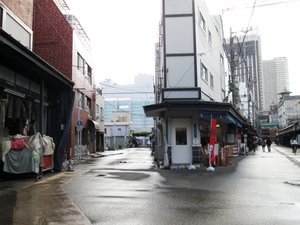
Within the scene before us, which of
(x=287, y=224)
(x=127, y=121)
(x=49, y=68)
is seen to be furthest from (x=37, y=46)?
(x=127, y=121)

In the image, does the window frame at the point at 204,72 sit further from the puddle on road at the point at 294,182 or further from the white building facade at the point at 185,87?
the puddle on road at the point at 294,182

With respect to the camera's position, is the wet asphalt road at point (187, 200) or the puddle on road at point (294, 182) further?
the puddle on road at point (294, 182)

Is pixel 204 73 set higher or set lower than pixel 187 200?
higher

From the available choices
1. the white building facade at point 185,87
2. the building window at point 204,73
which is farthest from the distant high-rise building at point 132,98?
the white building facade at point 185,87

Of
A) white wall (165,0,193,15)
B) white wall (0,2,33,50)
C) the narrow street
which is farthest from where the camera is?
white wall (165,0,193,15)

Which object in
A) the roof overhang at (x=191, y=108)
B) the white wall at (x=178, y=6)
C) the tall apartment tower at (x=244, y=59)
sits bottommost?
the roof overhang at (x=191, y=108)

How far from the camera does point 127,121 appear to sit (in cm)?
9856

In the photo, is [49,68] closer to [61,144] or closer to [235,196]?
[61,144]

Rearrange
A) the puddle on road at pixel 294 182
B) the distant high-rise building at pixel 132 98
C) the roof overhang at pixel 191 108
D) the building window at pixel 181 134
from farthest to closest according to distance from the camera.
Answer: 1. the distant high-rise building at pixel 132 98
2. the building window at pixel 181 134
3. the roof overhang at pixel 191 108
4. the puddle on road at pixel 294 182

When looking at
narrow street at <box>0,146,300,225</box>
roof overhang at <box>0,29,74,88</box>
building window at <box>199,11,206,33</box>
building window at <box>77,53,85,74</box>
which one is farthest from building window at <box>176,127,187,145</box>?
building window at <box>77,53,85,74</box>

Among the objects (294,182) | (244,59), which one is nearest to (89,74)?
(244,59)

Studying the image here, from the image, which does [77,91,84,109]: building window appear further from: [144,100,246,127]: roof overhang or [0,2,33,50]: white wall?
[0,2,33,50]: white wall

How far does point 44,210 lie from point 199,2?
2238cm

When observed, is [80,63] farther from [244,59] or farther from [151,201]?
[151,201]
